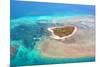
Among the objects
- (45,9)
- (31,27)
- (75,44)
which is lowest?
(75,44)

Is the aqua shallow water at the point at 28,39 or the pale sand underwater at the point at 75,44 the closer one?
the aqua shallow water at the point at 28,39

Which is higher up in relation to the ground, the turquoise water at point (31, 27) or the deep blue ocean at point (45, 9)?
the deep blue ocean at point (45, 9)

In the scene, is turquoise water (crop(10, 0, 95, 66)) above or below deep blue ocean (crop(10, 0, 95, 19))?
below

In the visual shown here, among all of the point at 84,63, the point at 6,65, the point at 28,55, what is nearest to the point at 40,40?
the point at 28,55

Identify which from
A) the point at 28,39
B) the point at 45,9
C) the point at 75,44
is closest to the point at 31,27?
the point at 28,39

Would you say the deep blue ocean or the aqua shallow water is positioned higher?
the deep blue ocean

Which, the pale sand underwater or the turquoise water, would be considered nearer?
the turquoise water

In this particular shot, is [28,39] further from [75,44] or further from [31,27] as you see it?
[75,44]
